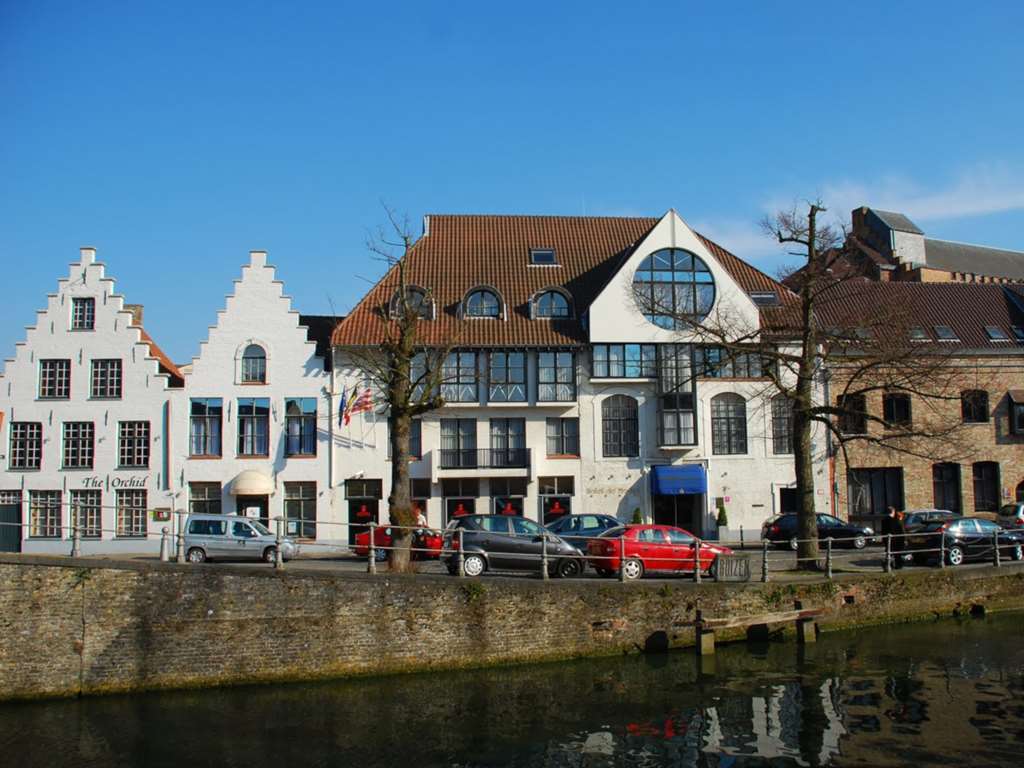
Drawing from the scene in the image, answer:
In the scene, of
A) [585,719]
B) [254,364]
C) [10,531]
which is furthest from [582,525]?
[10,531]

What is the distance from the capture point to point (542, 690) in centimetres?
1827

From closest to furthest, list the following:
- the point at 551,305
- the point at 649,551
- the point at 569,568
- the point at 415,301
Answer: the point at 569,568 < the point at 649,551 < the point at 551,305 < the point at 415,301

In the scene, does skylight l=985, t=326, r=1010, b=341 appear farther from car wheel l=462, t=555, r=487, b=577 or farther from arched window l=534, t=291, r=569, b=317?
car wheel l=462, t=555, r=487, b=577

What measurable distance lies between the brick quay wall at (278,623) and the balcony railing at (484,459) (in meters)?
16.2

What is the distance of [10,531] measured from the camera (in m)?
33.8

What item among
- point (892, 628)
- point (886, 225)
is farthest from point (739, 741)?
point (886, 225)

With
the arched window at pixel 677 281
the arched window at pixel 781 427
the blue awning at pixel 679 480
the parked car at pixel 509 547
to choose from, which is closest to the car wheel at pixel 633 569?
the parked car at pixel 509 547

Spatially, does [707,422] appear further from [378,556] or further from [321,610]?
[321,610]

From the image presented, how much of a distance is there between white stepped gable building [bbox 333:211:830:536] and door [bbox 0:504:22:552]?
1198 cm

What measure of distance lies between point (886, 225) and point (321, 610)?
58.1 metres

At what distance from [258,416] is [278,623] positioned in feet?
60.4

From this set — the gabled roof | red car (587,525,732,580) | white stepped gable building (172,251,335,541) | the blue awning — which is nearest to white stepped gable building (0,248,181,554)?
white stepped gable building (172,251,335,541)

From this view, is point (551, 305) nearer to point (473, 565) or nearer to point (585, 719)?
point (473, 565)

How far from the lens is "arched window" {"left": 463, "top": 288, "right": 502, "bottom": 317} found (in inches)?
1521
